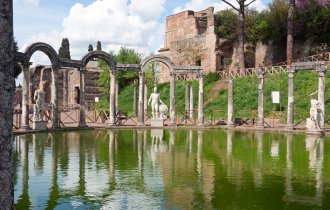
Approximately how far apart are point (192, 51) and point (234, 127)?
81.2 ft

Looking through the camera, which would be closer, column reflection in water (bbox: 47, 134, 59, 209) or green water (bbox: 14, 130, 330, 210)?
column reflection in water (bbox: 47, 134, 59, 209)

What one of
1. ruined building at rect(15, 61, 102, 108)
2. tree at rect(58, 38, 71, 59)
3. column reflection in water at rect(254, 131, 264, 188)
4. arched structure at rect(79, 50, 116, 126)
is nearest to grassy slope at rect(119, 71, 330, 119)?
arched structure at rect(79, 50, 116, 126)

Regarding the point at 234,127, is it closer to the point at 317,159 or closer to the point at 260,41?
the point at 317,159

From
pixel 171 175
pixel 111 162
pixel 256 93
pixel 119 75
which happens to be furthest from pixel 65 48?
pixel 171 175

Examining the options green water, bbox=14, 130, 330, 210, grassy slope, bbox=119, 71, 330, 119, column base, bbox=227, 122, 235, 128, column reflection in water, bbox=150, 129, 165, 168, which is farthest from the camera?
grassy slope, bbox=119, 71, 330, 119

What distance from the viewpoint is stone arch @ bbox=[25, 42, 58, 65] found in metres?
25.3

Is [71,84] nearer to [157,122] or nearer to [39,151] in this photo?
[157,122]

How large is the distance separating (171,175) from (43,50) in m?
Result: 17.6

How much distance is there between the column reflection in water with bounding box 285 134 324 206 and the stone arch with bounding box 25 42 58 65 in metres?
15.5

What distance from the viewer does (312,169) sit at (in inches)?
513

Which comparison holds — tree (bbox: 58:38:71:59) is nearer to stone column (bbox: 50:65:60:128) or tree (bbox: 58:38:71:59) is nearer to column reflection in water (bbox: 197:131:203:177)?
stone column (bbox: 50:65:60:128)

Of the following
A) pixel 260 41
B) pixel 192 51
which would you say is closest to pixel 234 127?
pixel 260 41

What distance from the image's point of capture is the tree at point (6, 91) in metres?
3.73

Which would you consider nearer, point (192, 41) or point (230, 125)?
point (230, 125)
